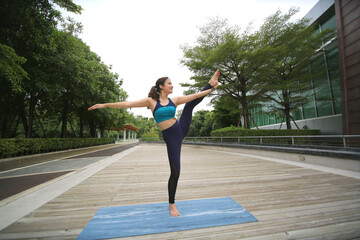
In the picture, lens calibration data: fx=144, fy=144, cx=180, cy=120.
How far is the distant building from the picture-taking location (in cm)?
1033

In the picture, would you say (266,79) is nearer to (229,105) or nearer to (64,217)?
(229,105)

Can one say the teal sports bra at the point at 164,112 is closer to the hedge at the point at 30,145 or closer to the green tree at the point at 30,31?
the green tree at the point at 30,31

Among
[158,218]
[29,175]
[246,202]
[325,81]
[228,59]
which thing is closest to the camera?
[158,218]

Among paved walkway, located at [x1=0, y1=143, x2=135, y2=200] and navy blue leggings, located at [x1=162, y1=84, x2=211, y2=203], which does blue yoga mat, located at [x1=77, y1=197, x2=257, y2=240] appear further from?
paved walkway, located at [x1=0, y1=143, x2=135, y2=200]

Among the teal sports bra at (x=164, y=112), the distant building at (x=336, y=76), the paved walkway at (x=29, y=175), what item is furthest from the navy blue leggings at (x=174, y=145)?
the distant building at (x=336, y=76)

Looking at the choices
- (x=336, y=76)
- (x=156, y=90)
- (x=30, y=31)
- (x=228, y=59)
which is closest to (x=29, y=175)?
(x=156, y=90)

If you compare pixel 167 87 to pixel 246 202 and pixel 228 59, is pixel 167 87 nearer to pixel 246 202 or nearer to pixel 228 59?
pixel 246 202

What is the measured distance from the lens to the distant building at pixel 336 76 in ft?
33.9

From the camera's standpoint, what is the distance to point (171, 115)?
7.31 ft

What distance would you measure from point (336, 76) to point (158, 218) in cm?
2182

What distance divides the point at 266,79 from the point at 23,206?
17.8m

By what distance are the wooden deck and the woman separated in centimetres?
69

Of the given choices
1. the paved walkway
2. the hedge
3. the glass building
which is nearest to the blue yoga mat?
the paved walkway

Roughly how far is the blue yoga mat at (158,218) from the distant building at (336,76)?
14.2 meters
